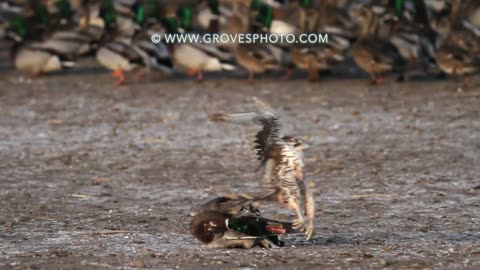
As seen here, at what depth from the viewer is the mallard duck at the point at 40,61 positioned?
17.8 metres

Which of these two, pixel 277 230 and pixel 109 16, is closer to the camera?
pixel 277 230

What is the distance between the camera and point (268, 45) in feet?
57.5

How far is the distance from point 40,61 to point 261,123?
11.0 meters

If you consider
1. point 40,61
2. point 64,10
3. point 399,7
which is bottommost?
point 40,61

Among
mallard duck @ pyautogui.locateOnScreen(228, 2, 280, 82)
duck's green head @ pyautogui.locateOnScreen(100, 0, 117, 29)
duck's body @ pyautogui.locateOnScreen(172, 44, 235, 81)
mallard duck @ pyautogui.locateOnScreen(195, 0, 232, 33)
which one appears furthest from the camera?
mallard duck @ pyautogui.locateOnScreen(195, 0, 232, 33)

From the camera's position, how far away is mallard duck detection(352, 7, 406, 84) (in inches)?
635

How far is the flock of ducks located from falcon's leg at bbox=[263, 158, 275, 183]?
29.2 ft

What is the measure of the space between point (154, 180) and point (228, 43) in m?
8.13

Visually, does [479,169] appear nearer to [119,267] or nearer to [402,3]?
[119,267]

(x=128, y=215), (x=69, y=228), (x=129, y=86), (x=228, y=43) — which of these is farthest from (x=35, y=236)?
(x=228, y=43)

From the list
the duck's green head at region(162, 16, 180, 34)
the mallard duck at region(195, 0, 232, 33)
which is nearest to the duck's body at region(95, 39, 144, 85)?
the duck's green head at region(162, 16, 180, 34)

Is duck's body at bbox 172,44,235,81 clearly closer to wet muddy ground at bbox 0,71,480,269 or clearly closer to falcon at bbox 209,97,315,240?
wet muddy ground at bbox 0,71,480,269

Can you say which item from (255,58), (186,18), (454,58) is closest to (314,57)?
(255,58)

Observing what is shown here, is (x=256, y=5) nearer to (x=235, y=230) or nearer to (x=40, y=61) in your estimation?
(x=40, y=61)
